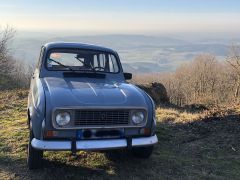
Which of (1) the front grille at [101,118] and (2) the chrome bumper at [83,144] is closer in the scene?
(2) the chrome bumper at [83,144]

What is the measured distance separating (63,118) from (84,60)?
7.55 feet

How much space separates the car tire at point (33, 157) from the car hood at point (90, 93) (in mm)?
773

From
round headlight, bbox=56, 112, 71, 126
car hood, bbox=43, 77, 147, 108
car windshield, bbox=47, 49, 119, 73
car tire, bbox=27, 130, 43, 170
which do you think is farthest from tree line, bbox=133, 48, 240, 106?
round headlight, bbox=56, 112, 71, 126

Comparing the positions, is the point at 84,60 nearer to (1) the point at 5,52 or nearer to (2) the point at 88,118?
(2) the point at 88,118

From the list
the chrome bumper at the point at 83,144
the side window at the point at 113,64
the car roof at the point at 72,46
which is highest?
the car roof at the point at 72,46

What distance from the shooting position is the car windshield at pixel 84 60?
25.2 feet

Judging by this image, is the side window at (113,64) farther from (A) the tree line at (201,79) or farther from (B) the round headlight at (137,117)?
(A) the tree line at (201,79)

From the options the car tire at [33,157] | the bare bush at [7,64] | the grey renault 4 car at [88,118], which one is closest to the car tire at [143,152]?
the grey renault 4 car at [88,118]

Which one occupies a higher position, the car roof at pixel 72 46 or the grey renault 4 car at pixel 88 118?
the car roof at pixel 72 46

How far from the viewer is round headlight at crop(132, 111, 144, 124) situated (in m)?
6.13

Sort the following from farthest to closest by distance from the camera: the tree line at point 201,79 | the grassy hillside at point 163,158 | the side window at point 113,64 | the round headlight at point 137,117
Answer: the tree line at point 201,79, the side window at point 113,64, the grassy hillside at point 163,158, the round headlight at point 137,117

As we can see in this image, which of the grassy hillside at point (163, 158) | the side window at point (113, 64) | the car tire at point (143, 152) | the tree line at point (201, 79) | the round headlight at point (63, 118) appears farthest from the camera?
the tree line at point (201, 79)

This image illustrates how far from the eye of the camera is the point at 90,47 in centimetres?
807

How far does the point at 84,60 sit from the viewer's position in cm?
790
